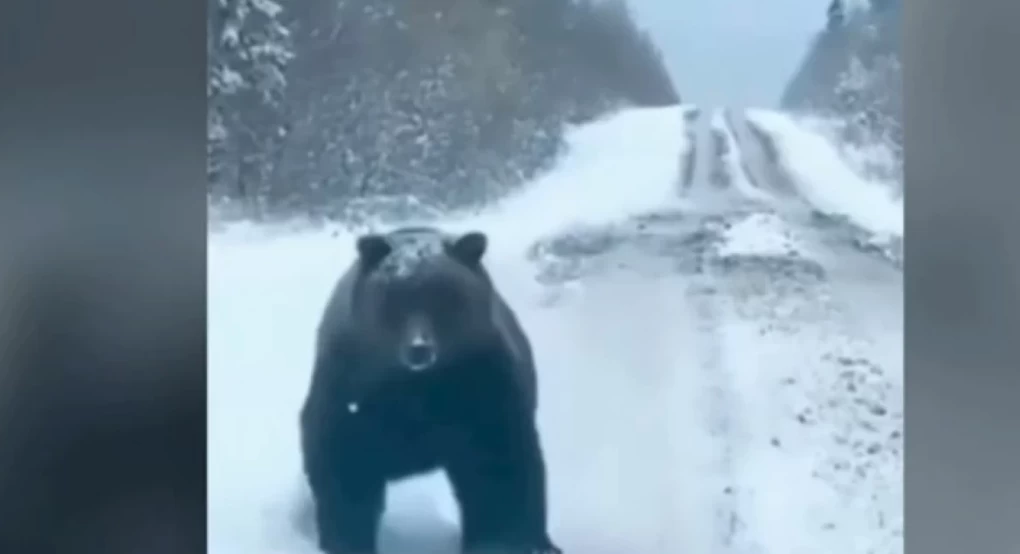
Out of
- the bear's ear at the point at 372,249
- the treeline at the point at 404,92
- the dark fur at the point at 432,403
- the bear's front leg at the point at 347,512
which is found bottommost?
the bear's front leg at the point at 347,512

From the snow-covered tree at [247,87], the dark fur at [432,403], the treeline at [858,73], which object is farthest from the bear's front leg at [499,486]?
the treeline at [858,73]

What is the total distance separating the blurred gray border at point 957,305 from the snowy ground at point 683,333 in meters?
0.03

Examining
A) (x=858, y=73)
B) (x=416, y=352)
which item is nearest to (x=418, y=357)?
(x=416, y=352)

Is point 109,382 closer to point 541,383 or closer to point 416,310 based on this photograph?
point 416,310

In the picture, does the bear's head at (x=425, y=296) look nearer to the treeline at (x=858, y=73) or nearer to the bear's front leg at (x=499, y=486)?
the bear's front leg at (x=499, y=486)

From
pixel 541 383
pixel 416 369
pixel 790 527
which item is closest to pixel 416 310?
pixel 416 369

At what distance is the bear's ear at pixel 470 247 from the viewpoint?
4.32 feet

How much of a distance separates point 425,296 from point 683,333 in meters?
0.32

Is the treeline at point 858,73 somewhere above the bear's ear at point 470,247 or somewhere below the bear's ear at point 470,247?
above

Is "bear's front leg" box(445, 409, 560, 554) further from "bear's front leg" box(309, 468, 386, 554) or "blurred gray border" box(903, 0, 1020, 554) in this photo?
"blurred gray border" box(903, 0, 1020, 554)

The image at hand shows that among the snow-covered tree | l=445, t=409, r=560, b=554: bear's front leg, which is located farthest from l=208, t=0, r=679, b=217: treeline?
l=445, t=409, r=560, b=554: bear's front leg

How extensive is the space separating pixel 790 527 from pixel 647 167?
0.48 metres

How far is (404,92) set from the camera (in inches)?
51.9

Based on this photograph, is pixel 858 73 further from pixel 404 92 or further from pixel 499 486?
pixel 499 486
